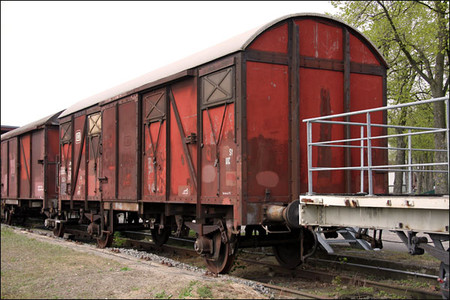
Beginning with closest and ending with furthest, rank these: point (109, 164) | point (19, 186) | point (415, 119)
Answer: point (109, 164) → point (19, 186) → point (415, 119)

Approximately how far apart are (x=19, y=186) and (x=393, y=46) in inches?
728

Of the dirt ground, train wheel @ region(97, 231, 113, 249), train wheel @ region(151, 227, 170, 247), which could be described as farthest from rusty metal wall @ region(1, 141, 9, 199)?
the dirt ground

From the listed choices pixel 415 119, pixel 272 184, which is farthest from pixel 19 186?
pixel 415 119

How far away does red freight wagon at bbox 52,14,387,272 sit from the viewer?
27.6 feet

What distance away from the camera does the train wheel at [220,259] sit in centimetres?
927

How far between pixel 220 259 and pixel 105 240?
5.67 m

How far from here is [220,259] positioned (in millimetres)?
9531

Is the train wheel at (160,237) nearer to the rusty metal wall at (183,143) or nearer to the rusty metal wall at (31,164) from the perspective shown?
the rusty metal wall at (183,143)

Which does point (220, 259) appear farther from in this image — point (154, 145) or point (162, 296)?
point (154, 145)

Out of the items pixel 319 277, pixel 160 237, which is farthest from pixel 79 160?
pixel 319 277

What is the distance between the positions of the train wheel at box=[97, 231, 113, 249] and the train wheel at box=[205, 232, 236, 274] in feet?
16.5

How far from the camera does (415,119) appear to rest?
2959 cm

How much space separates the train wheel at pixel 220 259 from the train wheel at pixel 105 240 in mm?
5041

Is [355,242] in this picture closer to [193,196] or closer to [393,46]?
[193,196]
